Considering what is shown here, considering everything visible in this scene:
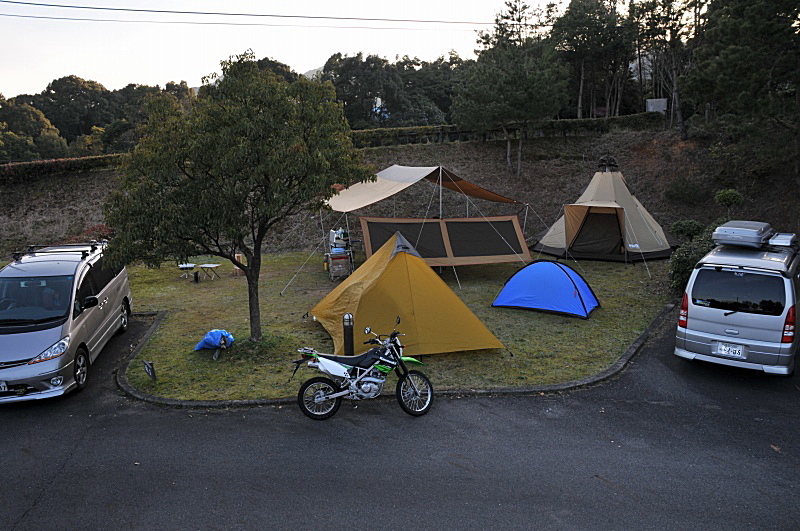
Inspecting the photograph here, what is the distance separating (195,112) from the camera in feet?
25.6

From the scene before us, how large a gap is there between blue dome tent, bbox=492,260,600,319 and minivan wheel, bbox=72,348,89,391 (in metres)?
7.21

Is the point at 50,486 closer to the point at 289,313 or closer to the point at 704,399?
the point at 289,313

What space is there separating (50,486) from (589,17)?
3049 centimetres

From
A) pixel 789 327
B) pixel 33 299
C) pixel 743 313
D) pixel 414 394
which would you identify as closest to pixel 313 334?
pixel 414 394

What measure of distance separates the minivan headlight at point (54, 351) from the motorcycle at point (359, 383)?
3.01 m

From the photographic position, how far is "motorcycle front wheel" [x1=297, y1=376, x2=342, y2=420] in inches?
245

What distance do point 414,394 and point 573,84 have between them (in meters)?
30.6

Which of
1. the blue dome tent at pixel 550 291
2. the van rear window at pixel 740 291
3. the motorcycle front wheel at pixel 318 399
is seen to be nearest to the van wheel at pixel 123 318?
the motorcycle front wheel at pixel 318 399

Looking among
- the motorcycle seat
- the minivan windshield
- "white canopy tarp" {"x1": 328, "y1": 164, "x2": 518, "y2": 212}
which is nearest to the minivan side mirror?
the minivan windshield

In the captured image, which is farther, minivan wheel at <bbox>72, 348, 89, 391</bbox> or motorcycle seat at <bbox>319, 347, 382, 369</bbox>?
minivan wheel at <bbox>72, 348, 89, 391</bbox>

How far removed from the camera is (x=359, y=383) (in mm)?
6359

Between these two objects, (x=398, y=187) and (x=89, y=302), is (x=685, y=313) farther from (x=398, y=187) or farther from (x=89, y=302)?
(x=89, y=302)

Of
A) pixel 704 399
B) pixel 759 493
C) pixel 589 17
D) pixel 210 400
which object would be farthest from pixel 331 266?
pixel 589 17

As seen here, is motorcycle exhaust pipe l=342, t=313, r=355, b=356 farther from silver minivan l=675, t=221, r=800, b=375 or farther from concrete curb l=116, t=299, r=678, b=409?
silver minivan l=675, t=221, r=800, b=375
